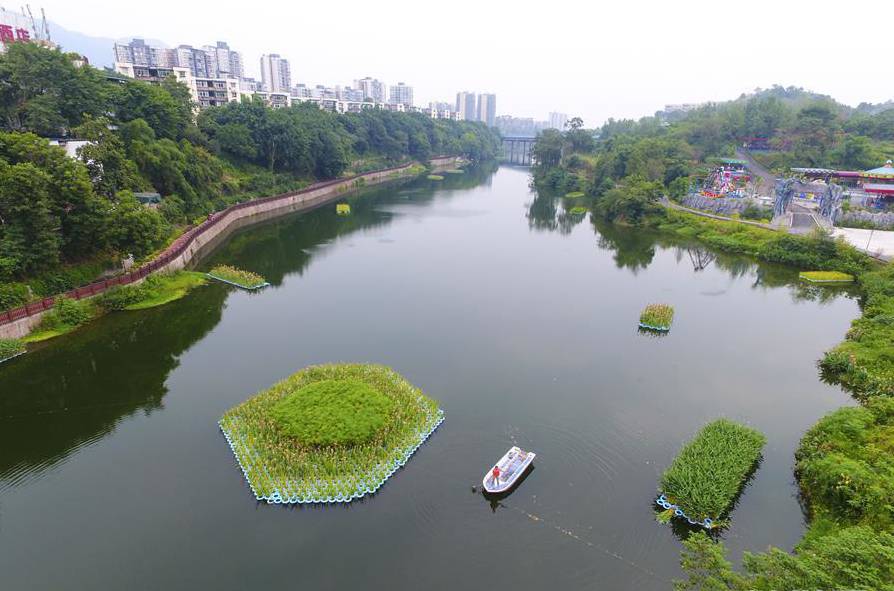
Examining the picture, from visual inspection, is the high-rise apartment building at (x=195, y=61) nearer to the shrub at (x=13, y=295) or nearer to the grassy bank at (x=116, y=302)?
the grassy bank at (x=116, y=302)

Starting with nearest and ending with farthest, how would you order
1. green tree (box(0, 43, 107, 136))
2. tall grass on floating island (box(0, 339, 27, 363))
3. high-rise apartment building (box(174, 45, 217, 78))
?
tall grass on floating island (box(0, 339, 27, 363)) → green tree (box(0, 43, 107, 136)) → high-rise apartment building (box(174, 45, 217, 78))

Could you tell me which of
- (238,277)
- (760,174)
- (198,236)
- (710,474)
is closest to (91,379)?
(238,277)

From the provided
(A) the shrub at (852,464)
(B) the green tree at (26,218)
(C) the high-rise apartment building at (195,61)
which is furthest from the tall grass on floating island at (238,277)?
(C) the high-rise apartment building at (195,61)

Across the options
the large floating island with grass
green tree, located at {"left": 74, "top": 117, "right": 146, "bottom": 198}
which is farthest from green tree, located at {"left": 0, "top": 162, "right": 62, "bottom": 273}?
the large floating island with grass

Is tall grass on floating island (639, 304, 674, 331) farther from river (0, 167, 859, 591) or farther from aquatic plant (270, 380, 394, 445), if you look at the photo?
aquatic plant (270, 380, 394, 445)

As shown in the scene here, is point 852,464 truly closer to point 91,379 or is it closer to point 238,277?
point 91,379
